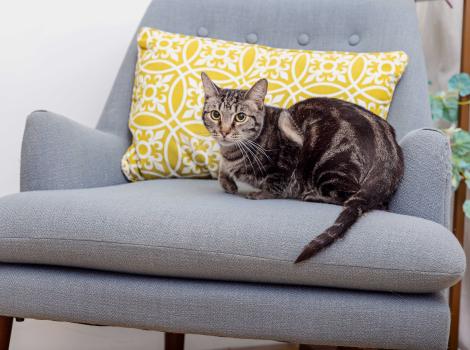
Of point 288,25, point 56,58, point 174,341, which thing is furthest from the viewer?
point 56,58

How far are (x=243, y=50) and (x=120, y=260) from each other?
95 cm

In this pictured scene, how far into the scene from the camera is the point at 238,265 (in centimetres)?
106

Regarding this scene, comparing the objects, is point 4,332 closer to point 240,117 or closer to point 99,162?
point 99,162

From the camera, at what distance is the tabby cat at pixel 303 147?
4.09 ft

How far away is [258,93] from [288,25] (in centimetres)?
64

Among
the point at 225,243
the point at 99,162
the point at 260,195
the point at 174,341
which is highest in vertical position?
the point at 99,162

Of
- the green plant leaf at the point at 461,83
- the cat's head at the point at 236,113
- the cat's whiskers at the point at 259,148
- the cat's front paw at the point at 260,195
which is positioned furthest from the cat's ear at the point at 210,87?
the green plant leaf at the point at 461,83

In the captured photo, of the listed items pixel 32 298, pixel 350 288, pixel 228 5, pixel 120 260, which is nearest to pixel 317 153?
pixel 350 288

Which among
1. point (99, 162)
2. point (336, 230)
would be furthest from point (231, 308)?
point (99, 162)

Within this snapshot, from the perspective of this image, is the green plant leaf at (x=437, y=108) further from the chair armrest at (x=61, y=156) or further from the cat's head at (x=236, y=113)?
the chair armrest at (x=61, y=156)

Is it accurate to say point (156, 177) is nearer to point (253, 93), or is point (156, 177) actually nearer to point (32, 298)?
point (253, 93)

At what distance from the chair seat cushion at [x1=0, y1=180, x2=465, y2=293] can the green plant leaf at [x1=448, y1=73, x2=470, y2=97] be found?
0.98 m

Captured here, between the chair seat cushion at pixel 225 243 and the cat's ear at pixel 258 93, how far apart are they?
1.23 ft

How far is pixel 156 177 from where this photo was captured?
1739 millimetres
